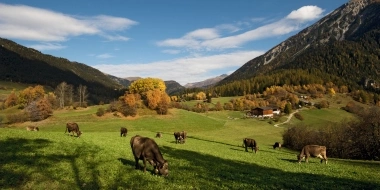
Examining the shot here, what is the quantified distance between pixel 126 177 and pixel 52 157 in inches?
269

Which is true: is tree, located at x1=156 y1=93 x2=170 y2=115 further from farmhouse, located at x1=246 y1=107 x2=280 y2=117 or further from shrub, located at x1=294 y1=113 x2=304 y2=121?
shrub, located at x1=294 y1=113 x2=304 y2=121

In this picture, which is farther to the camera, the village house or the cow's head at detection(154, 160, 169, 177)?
the village house

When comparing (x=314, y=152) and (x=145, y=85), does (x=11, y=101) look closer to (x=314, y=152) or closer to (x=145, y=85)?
(x=145, y=85)

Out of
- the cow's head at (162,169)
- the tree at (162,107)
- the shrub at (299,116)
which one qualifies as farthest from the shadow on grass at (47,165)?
the shrub at (299,116)

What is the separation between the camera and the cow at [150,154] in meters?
17.9

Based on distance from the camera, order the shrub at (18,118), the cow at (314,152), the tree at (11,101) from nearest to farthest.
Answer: the cow at (314,152) < the shrub at (18,118) < the tree at (11,101)

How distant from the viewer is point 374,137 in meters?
58.2

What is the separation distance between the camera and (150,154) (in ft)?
60.5

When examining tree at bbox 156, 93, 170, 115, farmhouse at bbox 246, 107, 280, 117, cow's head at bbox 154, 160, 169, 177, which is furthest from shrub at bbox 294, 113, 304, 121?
cow's head at bbox 154, 160, 169, 177

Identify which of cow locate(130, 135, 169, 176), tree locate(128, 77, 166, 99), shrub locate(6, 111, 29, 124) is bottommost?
shrub locate(6, 111, 29, 124)

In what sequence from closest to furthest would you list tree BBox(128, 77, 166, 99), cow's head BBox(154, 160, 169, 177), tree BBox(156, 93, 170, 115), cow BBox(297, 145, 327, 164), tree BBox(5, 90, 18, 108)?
cow's head BBox(154, 160, 169, 177) < cow BBox(297, 145, 327, 164) < tree BBox(156, 93, 170, 115) < tree BBox(128, 77, 166, 99) < tree BBox(5, 90, 18, 108)

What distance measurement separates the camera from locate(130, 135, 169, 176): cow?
706 inches

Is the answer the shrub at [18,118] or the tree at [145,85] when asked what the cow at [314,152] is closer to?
the shrub at [18,118]

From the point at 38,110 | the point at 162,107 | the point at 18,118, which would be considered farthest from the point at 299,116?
the point at 18,118
